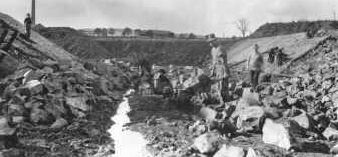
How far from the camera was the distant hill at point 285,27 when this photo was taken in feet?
218

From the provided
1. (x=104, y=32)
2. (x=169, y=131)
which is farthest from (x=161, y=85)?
(x=104, y=32)

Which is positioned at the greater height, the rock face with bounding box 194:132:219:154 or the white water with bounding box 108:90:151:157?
the rock face with bounding box 194:132:219:154

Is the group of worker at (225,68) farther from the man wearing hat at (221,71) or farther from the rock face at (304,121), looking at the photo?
the rock face at (304,121)

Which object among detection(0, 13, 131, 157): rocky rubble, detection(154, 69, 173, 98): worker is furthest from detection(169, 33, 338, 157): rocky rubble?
detection(0, 13, 131, 157): rocky rubble

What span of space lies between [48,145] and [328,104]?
926 cm

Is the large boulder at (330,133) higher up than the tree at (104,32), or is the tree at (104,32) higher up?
the tree at (104,32)

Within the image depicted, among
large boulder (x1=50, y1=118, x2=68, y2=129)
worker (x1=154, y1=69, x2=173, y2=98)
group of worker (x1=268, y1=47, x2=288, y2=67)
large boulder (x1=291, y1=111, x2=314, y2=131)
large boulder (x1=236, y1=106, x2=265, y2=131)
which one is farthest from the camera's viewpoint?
group of worker (x1=268, y1=47, x2=288, y2=67)

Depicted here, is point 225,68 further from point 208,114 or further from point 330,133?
point 330,133

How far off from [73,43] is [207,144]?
52.9 meters

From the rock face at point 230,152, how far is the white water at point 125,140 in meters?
2.38

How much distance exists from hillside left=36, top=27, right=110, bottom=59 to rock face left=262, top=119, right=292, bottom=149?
155ft

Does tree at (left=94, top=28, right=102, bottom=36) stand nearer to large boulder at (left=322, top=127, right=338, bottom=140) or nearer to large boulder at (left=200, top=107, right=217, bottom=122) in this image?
large boulder at (left=200, top=107, right=217, bottom=122)

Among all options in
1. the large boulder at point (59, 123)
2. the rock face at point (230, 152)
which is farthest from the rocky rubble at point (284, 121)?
the large boulder at point (59, 123)

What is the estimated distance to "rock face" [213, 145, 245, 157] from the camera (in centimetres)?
1056
